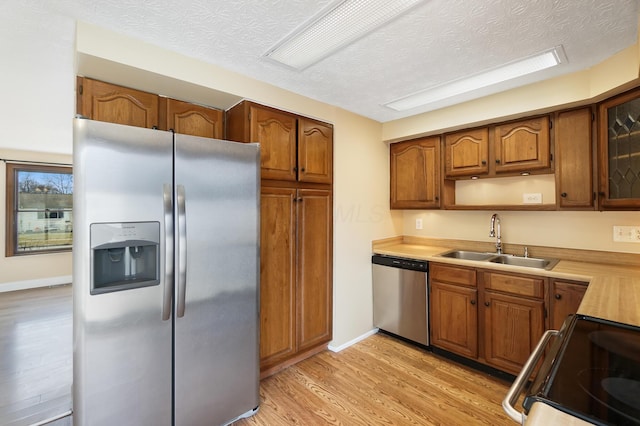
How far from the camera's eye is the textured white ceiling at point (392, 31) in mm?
1438

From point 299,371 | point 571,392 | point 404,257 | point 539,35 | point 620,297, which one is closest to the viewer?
point 571,392

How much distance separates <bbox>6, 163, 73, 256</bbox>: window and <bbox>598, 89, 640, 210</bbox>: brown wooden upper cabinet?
24.5 ft

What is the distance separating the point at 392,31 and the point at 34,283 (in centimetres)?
682

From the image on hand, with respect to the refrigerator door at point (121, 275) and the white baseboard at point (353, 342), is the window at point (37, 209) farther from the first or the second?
the white baseboard at point (353, 342)

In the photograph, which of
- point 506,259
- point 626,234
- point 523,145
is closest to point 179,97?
point 523,145

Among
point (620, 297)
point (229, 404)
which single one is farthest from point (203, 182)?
point (620, 297)

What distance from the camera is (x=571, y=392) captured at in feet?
2.47

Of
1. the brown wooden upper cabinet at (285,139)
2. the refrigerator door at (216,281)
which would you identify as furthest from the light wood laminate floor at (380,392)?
the brown wooden upper cabinet at (285,139)

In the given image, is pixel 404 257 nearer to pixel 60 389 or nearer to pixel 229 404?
pixel 229 404

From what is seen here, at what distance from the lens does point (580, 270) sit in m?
2.08

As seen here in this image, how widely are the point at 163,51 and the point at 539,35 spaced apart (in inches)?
90.5

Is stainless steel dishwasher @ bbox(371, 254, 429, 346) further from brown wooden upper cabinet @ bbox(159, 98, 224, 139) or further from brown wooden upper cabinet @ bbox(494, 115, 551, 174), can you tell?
brown wooden upper cabinet @ bbox(159, 98, 224, 139)

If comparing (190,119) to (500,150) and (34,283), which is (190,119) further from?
(34,283)

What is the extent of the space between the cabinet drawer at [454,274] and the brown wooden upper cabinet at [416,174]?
72 centimetres
